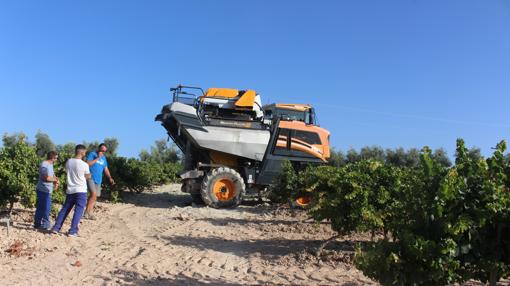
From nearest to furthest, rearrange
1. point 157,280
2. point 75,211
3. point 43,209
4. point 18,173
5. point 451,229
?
1. point 451,229
2. point 157,280
3. point 75,211
4. point 43,209
5. point 18,173

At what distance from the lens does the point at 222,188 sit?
13.4 metres

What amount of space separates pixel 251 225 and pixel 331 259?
11.9 feet

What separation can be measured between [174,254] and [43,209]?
9.19 feet

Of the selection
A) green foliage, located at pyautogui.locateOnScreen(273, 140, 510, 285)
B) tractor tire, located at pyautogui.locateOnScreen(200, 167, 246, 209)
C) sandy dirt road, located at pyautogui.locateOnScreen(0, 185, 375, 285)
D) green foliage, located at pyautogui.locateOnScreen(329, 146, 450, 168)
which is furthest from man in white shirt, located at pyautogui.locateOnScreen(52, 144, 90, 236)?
green foliage, located at pyautogui.locateOnScreen(329, 146, 450, 168)

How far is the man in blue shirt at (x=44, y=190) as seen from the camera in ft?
26.9

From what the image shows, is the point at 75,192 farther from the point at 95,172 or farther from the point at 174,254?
the point at 174,254

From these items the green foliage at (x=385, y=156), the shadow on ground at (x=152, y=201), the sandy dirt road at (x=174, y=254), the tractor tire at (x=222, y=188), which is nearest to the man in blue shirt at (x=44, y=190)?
the sandy dirt road at (x=174, y=254)

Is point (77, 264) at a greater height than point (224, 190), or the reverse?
point (224, 190)

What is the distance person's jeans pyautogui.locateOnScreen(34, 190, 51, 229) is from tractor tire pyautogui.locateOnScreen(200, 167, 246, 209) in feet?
17.4

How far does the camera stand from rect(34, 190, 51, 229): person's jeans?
27.1 ft

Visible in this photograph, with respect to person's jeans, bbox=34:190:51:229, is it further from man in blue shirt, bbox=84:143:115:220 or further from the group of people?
man in blue shirt, bbox=84:143:115:220

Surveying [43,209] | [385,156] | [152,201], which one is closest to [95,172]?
[43,209]

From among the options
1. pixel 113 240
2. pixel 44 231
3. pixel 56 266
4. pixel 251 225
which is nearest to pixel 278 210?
pixel 251 225

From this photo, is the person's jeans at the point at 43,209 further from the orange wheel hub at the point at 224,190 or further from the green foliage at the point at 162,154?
the green foliage at the point at 162,154
